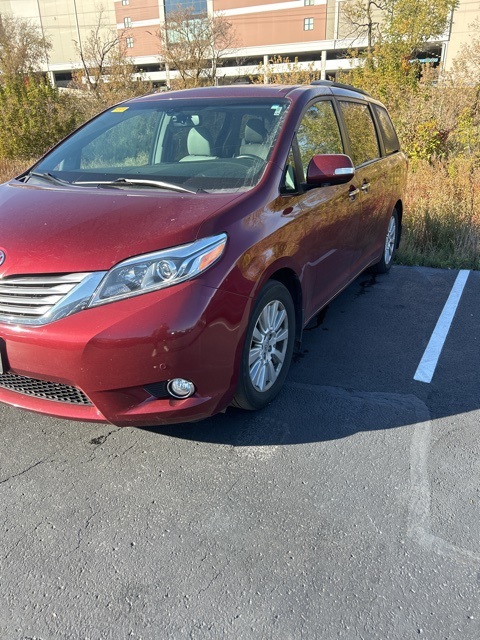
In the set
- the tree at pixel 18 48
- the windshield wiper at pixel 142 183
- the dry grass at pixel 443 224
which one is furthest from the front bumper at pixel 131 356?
the tree at pixel 18 48

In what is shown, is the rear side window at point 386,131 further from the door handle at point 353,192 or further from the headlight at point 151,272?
the headlight at point 151,272

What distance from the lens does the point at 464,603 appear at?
1942 millimetres

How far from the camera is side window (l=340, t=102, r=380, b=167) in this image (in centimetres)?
431

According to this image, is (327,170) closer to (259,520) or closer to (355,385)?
(355,385)

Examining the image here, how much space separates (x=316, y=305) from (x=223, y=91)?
1713mm

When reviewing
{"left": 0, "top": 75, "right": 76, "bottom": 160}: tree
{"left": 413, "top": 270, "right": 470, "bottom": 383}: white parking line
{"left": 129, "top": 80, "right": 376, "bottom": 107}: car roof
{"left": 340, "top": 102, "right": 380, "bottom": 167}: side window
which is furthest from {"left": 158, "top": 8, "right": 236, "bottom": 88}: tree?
{"left": 129, "top": 80, "right": 376, "bottom": 107}: car roof

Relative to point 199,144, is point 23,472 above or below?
below

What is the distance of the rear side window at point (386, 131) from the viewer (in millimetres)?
5293

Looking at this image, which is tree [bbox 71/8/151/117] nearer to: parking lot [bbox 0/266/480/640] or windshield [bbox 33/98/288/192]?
windshield [bbox 33/98/288/192]

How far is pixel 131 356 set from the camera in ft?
7.63

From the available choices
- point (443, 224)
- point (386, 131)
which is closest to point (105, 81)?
point (443, 224)

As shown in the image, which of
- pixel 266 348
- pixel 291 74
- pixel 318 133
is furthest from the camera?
pixel 291 74

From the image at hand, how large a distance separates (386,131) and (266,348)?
351 centimetres

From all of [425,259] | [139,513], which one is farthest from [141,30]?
[139,513]
